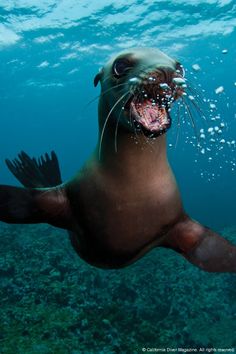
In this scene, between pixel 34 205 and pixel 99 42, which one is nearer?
pixel 34 205

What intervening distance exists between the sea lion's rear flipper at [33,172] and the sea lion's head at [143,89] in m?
1.66

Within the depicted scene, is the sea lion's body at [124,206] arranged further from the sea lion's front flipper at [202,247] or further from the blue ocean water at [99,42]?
the blue ocean water at [99,42]

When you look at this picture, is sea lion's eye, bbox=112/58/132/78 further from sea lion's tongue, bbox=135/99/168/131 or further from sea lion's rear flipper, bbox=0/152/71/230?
sea lion's rear flipper, bbox=0/152/71/230

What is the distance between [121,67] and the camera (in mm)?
2598

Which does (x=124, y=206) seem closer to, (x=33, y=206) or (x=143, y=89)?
(x=33, y=206)

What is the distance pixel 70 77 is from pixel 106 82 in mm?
30429

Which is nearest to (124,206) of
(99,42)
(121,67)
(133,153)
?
(133,153)

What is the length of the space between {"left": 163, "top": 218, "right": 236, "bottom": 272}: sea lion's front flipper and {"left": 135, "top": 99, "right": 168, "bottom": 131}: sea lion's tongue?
1249 mm

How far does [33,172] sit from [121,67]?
2.02 metres

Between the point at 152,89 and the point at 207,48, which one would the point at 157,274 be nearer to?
the point at 152,89

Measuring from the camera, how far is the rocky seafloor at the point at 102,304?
5.98m

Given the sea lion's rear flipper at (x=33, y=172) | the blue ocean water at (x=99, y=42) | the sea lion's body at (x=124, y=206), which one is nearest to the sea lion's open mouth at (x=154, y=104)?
the sea lion's body at (x=124, y=206)

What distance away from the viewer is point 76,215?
3.16m

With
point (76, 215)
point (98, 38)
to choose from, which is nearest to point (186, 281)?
point (76, 215)
